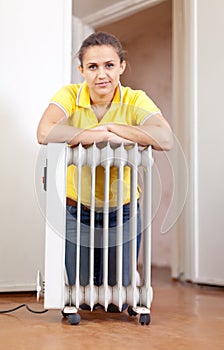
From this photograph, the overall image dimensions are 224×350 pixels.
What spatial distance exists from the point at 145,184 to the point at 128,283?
0.32 meters

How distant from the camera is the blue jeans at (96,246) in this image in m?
1.66

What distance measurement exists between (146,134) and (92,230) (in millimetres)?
334

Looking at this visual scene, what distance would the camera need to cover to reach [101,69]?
1691 mm

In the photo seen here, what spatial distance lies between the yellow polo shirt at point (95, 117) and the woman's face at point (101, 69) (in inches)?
1.9

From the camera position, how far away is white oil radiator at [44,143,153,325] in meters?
1.61

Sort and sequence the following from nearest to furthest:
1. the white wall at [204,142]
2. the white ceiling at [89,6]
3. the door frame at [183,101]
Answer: the white wall at [204,142] < the door frame at [183,101] < the white ceiling at [89,6]

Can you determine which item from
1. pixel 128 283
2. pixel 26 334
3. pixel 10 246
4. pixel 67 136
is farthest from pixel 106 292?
pixel 10 246

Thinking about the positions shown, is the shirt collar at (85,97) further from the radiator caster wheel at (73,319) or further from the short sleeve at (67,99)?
the radiator caster wheel at (73,319)

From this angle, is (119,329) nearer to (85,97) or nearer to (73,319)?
(73,319)

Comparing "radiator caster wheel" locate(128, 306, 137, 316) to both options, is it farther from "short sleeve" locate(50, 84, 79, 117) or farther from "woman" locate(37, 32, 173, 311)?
"short sleeve" locate(50, 84, 79, 117)

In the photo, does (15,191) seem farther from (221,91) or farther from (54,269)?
(221,91)

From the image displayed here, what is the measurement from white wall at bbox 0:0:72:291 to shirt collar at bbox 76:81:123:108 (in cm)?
81

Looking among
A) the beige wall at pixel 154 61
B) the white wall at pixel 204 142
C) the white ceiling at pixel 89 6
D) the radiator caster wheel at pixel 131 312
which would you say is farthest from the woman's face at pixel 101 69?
the beige wall at pixel 154 61

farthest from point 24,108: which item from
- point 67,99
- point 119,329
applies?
point 119,329
